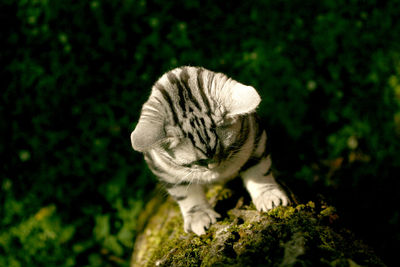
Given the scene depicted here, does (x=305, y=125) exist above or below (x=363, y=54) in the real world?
below

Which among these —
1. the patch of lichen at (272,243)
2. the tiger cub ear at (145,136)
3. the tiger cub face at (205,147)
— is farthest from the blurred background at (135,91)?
the tiger cub ear at (145,136)

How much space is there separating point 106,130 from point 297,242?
9.70 ft

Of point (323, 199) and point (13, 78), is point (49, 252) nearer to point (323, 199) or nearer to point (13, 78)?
point (13, 78)

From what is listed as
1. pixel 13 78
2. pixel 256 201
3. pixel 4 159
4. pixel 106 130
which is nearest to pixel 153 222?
pixel 256 201

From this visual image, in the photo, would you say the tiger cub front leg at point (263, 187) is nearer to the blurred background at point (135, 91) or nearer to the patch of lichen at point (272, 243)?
the patch of lichen at point (272, 243)

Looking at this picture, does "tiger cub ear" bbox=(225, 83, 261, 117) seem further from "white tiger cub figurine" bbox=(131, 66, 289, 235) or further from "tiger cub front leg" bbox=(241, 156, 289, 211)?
"tiger cub front leg" bbox=(241, 156, 289, 211)

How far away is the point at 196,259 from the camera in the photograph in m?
Result: 1.87

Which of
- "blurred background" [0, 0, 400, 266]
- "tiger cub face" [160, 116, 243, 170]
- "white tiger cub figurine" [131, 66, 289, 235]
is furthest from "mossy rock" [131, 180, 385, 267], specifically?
"blurred background" [0, 0, 400, 266]

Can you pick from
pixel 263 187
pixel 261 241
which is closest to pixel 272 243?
pixel 261 241

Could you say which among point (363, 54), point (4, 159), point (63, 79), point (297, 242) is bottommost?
point (297, 242)

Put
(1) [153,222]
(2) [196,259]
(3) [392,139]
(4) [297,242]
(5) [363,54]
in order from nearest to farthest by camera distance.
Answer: (4) [297,242]
(2) [196,259]
(1) [153,222]
(3) [392,139]
(5) [363,54]

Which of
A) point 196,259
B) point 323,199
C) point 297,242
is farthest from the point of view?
point 323,199

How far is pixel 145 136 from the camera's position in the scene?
69.1 inches

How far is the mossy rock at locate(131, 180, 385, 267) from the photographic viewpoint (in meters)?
1.56
